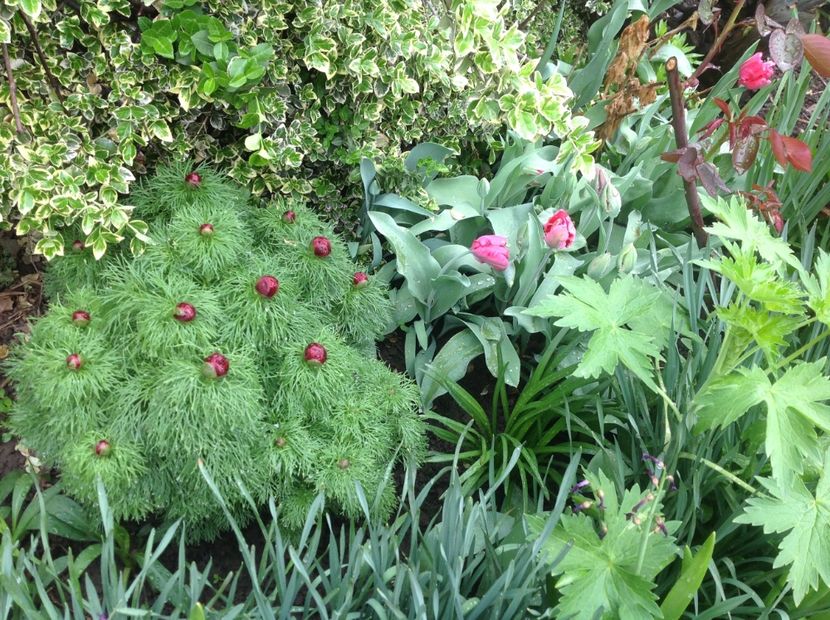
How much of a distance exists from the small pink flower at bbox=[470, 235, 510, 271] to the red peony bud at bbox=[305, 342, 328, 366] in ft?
1.55

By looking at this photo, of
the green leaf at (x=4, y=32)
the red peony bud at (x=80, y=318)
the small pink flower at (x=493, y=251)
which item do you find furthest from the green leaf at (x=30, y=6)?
the small pink flower at (x=493, y=251)

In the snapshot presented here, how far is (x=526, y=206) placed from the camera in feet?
6.58

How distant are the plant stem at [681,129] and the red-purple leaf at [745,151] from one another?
127 mm

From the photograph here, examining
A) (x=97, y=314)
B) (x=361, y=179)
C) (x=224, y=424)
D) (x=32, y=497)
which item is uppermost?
(x=361, y=179)

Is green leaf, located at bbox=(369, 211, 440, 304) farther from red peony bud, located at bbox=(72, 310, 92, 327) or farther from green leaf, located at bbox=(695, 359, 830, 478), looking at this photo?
green leaf, located at bbox=(695, 359, 830, 478)

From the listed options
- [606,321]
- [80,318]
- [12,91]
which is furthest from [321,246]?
[12,91]

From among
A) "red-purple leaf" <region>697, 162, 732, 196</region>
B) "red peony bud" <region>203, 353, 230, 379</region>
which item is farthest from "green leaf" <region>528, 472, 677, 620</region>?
"red-purple leaf" <region>697, 162, 732, 196</region>

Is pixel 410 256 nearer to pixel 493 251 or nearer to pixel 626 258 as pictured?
pixel 493 251

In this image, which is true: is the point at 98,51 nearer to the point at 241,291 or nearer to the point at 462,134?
the point at 241,291

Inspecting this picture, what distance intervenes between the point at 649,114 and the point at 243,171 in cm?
139

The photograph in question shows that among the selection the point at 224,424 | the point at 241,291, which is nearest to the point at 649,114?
the point at 241,291

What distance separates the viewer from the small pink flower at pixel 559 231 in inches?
63.8

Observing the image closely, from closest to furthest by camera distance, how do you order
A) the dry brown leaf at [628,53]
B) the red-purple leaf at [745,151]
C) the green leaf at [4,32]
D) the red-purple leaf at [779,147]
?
the green leaf at [4,32] < the red-purple leaf at [779,147] < the red-purple leaf at [745,151] < the dry brown leaf at [628,53]

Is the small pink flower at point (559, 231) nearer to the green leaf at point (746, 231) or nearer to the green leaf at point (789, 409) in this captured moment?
the green leaf at point (746, 231)
